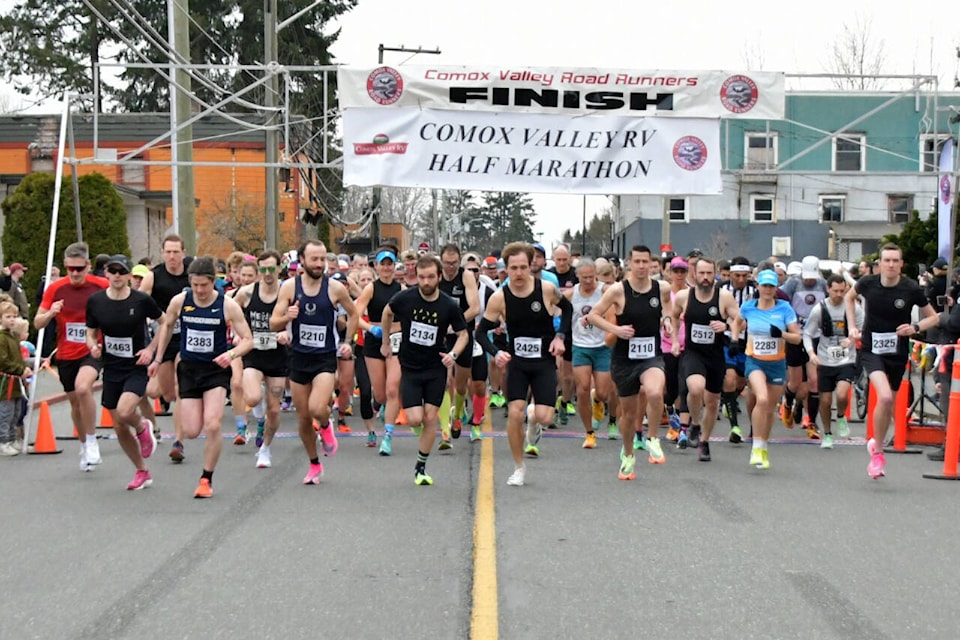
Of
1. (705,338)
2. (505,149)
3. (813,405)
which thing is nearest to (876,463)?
(705,338)

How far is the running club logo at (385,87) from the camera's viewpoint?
16531 millimetres

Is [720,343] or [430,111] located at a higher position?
[430,111]

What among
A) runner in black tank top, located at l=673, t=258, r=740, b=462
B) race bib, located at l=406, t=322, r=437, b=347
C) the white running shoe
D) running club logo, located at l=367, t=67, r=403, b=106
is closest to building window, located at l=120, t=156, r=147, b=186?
running club logo, located at l=367, t=67, r=403, b=106

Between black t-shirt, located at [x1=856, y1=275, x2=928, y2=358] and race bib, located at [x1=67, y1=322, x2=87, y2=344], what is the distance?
7.03m

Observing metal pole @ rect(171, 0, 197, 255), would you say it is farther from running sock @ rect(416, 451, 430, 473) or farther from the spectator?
running sock @ rect(416, 451, 430, 473)

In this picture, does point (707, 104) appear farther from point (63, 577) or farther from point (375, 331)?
point (63, 577)

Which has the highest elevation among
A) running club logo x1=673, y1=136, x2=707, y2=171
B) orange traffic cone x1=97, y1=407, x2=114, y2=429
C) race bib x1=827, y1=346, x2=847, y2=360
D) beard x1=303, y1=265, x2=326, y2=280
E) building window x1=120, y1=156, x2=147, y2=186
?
building window x1=120, y1=156, x2=147, y2=186

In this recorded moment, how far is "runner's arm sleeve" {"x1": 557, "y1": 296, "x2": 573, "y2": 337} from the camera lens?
10.5 metres

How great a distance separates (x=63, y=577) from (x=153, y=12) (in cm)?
4845

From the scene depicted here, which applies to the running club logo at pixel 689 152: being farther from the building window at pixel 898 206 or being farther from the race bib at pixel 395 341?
the building window at pixel 898 206

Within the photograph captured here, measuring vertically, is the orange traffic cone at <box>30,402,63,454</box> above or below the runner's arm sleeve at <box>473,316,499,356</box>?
below

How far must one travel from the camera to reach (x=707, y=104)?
55.3 ft

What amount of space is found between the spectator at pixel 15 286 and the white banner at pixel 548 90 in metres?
7.19

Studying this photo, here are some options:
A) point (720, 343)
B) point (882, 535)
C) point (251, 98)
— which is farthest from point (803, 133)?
point (882, 535)
